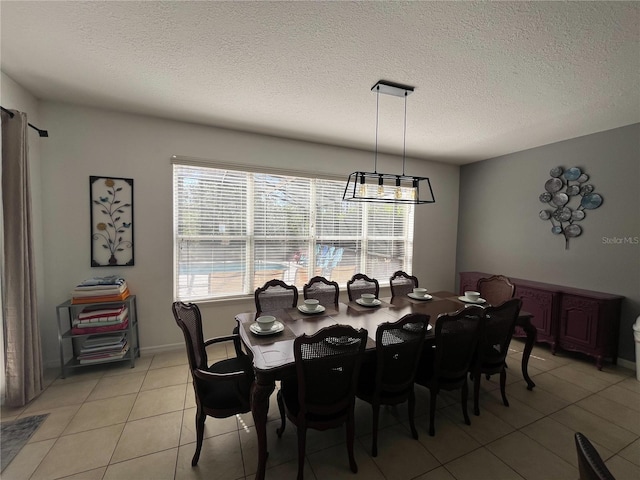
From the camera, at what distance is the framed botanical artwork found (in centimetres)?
290

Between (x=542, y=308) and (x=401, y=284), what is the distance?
1.85m

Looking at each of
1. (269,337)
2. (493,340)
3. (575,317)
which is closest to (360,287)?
(493,340)

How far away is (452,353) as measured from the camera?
2.07 metres

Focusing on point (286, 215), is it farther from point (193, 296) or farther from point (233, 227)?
point (193, 296)

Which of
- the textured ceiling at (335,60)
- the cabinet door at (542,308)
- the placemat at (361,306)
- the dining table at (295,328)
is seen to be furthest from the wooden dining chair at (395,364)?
the cabinet door at (542,308)

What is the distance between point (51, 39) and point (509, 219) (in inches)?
215

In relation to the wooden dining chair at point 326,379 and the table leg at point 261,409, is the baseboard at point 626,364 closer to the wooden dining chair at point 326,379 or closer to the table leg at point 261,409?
the wooden dining chair at point 326,379

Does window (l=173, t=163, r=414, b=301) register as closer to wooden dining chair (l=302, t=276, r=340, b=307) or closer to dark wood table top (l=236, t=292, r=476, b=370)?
wooden dining chair (l=302, t=276, r=340, b=307)

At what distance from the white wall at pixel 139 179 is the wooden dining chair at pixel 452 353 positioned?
7.76ft

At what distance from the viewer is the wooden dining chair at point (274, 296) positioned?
2744 mm

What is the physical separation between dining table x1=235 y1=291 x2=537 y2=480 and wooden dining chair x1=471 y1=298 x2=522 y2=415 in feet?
1.11

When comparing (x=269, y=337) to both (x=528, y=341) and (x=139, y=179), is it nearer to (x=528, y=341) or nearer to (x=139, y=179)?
(x=139, y=179)

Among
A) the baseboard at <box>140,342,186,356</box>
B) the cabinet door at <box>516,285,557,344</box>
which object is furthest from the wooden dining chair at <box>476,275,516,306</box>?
the baseboard at <box>140,342,186,356</box>

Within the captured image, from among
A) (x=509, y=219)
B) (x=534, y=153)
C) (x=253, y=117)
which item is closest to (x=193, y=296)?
(x=253, y=117)
